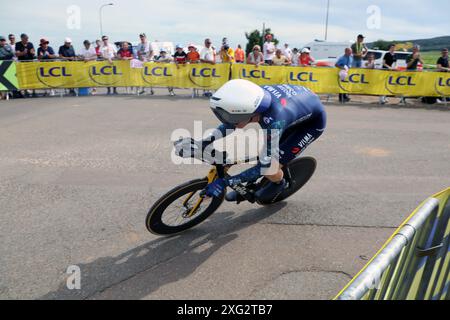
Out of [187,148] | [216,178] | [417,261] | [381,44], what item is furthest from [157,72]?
[381,44]

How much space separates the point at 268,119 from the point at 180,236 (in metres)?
1.55

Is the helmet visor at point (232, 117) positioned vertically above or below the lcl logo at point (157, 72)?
below

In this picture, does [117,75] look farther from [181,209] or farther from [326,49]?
[326,49]

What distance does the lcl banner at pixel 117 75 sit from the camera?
12.7 meters

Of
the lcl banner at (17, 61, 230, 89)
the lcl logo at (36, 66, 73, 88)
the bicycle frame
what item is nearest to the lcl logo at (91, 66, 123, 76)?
the lcl banner at (17, 61, 230, 89)

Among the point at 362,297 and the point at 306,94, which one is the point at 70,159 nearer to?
the point at 306,94

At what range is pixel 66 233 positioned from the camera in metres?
3.68

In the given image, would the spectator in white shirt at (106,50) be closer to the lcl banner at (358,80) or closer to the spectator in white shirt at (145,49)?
the spectator in white shirt at (145,49)

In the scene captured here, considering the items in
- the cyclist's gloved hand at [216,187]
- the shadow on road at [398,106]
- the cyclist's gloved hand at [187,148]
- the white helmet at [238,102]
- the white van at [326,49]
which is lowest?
the cyclist's gloved hand at [216,187]

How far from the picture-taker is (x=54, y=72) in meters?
12.8

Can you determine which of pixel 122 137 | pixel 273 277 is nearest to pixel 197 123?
pixel 122 137

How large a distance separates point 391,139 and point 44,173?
21.7 ft

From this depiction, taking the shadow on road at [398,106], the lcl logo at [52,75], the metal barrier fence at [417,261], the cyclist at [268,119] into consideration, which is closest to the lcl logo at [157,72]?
the lcl logo at [52,75]

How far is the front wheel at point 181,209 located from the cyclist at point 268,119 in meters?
0.21
